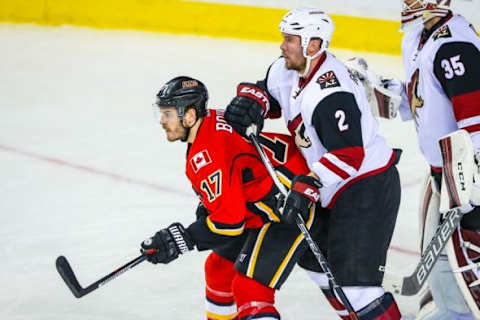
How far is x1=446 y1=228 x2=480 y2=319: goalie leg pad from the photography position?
2.67m

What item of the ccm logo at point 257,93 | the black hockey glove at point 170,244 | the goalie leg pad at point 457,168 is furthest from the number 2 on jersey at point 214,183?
the goalie leg pad at point 457,168

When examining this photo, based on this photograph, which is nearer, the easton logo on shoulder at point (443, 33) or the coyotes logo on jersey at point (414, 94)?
the easton logo on shoulder at point (443, 33)

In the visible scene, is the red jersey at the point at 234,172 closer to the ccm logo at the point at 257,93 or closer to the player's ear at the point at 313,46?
the ccm logo at the point at 257,93

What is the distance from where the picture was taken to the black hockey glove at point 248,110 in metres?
2.64

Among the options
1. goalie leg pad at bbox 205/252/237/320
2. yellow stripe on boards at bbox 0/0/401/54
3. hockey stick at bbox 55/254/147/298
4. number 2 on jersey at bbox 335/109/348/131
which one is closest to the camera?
number 2 on jersey at bbox 335/109/348/131

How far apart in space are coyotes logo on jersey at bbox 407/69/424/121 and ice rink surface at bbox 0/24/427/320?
96 centimetres

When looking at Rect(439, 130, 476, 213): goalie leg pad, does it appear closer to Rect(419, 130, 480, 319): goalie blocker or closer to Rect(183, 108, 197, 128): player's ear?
Rect(419, 130, 480, 319): goalie blocker

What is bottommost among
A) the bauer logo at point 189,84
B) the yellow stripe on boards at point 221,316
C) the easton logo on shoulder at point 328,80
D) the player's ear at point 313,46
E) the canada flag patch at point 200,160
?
the yellow stripe on boards at point 221,316

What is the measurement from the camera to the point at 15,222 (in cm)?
402

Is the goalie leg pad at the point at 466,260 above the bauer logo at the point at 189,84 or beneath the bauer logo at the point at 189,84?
beneath

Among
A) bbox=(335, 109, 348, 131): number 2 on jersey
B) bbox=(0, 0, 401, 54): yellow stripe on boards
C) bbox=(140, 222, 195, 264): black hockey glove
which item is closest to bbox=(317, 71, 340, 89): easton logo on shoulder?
bbox=(335, 109, 348, 131): number 2 on jersey

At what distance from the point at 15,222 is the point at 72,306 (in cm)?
86

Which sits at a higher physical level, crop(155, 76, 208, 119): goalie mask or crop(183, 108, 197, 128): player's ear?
crop(155, 76, 208, 119): goalie mask

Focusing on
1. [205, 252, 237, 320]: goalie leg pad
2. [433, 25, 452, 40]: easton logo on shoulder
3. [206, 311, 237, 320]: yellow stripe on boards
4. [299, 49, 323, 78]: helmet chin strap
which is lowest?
[206, 311, 237, 320]: yellow stripe on boards
